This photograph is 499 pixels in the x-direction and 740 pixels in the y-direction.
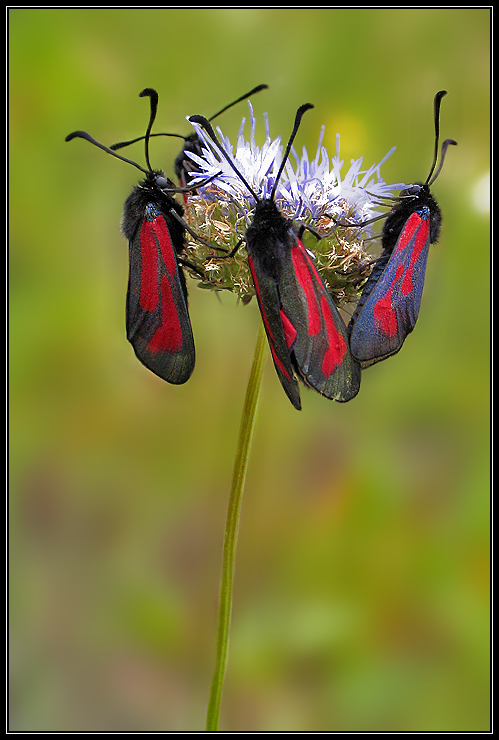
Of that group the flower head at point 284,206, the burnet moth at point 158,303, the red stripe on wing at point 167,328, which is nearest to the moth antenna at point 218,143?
the flower head at point 284,206

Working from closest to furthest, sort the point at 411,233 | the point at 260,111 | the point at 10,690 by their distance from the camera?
1. the point at 411,233
2. the point at 10,690
3. the point at 260,111

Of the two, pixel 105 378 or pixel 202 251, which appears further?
pixel 105 378

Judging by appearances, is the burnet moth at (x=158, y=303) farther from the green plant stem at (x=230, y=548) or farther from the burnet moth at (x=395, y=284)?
the burnet moth at (x=395, y=284)

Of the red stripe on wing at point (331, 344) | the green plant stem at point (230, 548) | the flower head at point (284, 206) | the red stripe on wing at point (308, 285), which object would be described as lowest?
the green plant stem at point (230, 548)

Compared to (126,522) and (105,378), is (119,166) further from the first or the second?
(126,522)

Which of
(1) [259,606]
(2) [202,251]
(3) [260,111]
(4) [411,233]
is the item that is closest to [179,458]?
(1) [259,606]

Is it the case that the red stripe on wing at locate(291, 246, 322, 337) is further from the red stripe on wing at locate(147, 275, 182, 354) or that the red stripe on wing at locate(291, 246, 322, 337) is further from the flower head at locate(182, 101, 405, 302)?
the red stripe on wing at locate(147, 275, 182, 354)

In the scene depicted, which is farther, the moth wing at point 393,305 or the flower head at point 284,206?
the flower head at point 284,206
